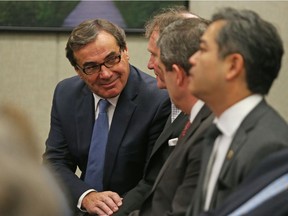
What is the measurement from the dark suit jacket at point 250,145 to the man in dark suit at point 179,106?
304 mm

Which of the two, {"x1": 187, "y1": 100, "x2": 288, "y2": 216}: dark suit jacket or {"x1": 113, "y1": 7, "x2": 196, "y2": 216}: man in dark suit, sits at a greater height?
{"x1": 187, "y1": 100, "x2": 288, "y2": 216}: dark suit jacket

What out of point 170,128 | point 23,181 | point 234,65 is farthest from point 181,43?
point 23,181

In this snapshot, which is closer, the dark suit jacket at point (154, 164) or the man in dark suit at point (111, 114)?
the dark suit jacket at point (154, 164)

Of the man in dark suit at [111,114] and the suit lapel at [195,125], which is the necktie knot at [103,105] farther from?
the suit lapel at [195,125]

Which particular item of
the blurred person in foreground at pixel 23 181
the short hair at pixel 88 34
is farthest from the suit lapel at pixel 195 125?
the blurred person in foreground at pixel 23 181

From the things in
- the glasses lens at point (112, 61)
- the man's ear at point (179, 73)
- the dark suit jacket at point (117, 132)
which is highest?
the man's ear at point (179, 73)

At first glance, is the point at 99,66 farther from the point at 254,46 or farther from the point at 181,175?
the point at 254,46

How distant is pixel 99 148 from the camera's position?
3.42 meters

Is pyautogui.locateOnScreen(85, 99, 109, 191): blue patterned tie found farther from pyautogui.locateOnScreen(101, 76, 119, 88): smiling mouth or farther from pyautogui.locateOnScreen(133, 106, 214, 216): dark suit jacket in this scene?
pyautogui.locateOnScreen(133, 106, 214, 216): dark suit jacket

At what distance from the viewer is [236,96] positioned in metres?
2.12


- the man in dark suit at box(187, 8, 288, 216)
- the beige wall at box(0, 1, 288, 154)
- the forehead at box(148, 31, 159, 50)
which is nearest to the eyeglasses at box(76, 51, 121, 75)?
the forehead at box(148, 31, 159, 50)

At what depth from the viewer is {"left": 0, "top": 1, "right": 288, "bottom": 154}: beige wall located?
512 cm

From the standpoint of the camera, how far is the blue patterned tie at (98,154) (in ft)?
11.2

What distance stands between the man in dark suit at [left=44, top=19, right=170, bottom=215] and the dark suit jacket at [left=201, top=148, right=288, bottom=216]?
1378 millimetres
